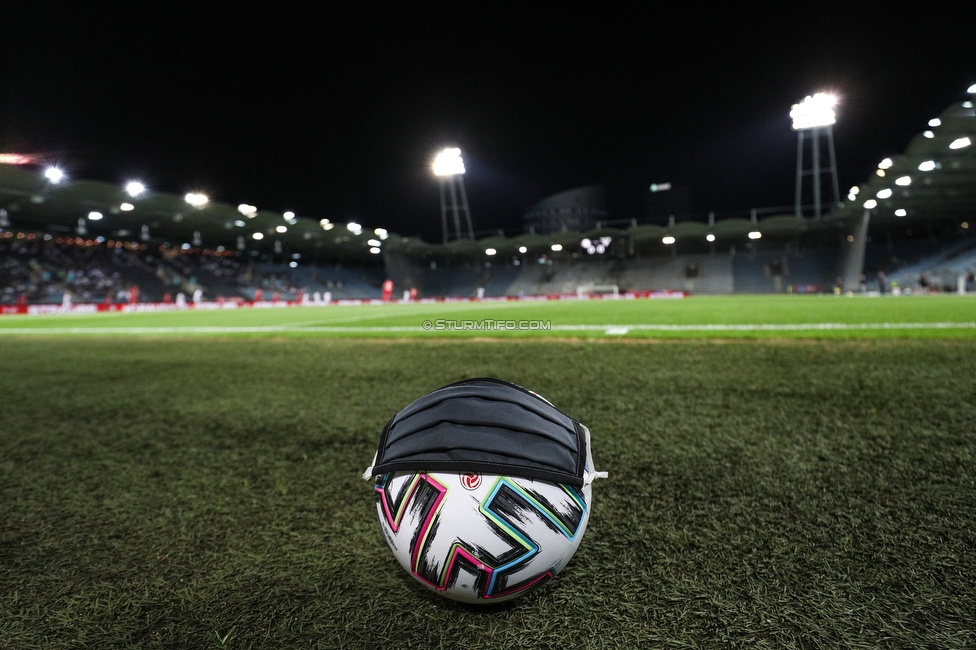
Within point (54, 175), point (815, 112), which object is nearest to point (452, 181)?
point (815, 112)

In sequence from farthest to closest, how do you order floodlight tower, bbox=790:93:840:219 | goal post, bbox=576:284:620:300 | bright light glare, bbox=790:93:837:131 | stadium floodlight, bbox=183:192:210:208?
1. goal post, bbox=576:284:620:300
2. floodlight tower, bbox=790:93:840:219
3. bright light glare, bbox=790:93:837:131
4. stadium floodlight, bbox=183:192:210:208

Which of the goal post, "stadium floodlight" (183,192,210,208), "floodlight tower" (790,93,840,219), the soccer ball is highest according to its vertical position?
"floodlight tower" (790,93,840,219)

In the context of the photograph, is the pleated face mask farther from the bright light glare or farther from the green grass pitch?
the bright light glare

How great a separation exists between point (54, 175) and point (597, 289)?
45989mm

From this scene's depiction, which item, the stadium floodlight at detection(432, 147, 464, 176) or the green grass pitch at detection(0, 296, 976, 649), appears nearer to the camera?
the green grass pitch at detection(0, 296, 976, 649)

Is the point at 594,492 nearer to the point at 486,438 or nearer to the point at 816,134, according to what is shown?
the point at 486,438

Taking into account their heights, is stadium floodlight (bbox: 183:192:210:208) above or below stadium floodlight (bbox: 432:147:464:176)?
below

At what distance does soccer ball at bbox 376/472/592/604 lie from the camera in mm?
1271

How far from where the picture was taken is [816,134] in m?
43.2

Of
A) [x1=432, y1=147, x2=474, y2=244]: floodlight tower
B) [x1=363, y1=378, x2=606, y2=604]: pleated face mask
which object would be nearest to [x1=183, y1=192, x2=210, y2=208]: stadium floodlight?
[x1=432, y1=147, x2=474, y2=244]: floodlight tower

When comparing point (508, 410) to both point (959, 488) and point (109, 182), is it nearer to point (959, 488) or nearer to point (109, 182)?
point (959, 488)

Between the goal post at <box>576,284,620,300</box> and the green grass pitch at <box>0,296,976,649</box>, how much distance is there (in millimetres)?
49731

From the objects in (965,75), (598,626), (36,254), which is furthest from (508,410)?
(36,254)

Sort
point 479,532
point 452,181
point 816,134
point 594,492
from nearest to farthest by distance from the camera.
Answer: point 479,532 < point 594,492 < point 816,134 < point 452,181
